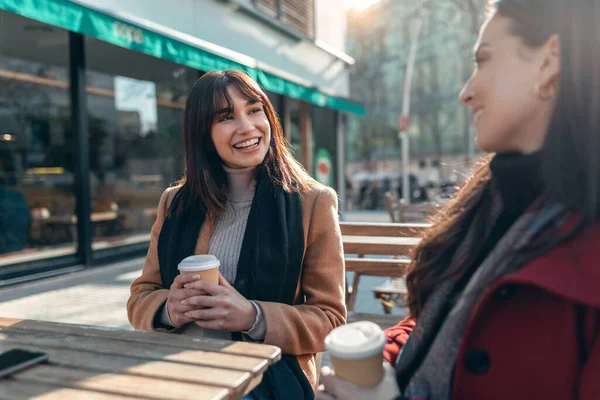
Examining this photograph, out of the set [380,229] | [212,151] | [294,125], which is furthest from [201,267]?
[294,125]

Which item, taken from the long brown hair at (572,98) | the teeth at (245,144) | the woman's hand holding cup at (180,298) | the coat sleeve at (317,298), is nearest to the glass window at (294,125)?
the teeth at (245,144)

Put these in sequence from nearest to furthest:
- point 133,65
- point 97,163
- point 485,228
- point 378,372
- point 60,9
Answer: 1. point 378,372
2. point 485,228
3. point 60,9
4. point 133,65
5. point 97,163

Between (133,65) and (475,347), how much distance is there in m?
8.03

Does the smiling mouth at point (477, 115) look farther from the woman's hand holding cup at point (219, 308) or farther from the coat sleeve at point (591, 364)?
the woman's hand holding cup at point (219, 308)

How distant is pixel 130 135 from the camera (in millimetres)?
9312

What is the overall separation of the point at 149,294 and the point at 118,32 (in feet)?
12.2

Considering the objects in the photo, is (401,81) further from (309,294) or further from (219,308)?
(219,308)

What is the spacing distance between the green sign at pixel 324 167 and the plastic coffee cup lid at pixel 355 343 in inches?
415

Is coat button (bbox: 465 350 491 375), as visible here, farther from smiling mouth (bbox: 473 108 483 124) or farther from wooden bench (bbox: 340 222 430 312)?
wooden bench (bbox: 340 222 430 312)

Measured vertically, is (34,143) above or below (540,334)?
above

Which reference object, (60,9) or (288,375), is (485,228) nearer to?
(288,375)

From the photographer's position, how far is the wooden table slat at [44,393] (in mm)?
1036

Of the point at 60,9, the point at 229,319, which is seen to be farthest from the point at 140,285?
the point at 60,9

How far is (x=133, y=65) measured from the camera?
806 centimetres
